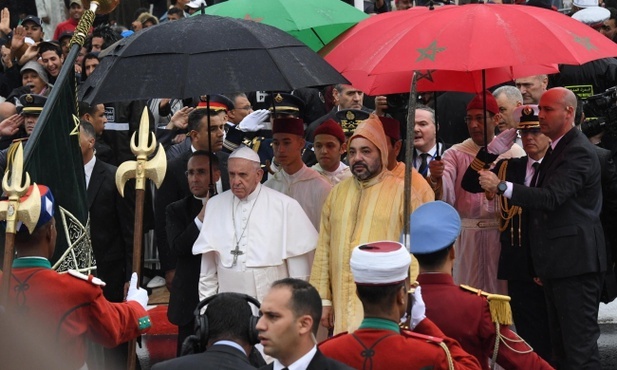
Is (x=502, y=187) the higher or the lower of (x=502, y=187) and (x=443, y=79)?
the lower

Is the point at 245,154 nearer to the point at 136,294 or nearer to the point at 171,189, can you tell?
the point at 171,189

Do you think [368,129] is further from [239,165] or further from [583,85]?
[583,85]

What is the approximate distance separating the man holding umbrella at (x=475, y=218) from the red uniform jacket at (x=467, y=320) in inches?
138

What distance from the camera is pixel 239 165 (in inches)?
348

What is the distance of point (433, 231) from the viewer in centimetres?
645

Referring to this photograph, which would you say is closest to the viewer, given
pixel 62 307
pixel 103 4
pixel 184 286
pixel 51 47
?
pixel 62 307

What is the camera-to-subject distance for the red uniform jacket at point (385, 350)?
5.63 meters

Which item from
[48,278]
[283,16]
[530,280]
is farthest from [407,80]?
[48,278]

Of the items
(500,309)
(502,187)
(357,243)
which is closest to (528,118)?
(502,187)

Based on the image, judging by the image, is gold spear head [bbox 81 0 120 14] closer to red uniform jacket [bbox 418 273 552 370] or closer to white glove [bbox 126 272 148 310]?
white glove [bbox 126 272 148 310]

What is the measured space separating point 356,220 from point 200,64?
148 centimetres

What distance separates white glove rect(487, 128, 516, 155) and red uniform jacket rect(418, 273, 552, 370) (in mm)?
3633

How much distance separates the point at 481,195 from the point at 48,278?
424 cm

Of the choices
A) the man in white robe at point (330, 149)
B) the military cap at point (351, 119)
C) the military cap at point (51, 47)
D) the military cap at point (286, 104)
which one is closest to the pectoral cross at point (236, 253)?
the man in white robe at point (330, 149)
